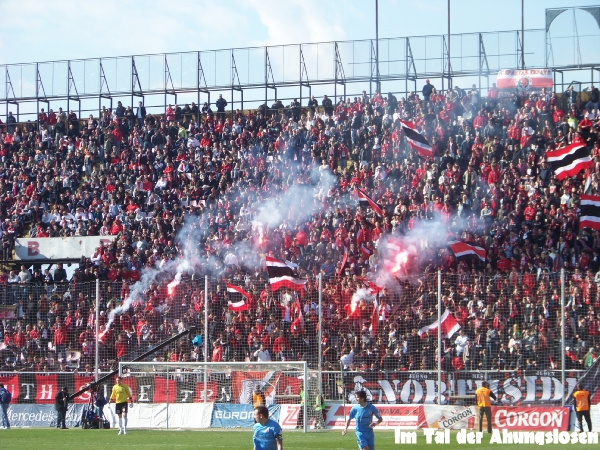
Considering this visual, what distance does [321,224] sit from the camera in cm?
3812

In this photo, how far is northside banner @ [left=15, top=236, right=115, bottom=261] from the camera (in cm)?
4378

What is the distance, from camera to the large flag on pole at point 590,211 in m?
32.6

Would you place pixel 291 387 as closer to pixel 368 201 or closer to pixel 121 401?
pixel 121 401

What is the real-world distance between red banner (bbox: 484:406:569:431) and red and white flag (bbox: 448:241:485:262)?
7.07m

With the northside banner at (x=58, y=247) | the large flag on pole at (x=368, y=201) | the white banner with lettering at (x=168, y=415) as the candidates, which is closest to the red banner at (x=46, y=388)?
the white banner with lettering at (x=168, y=415)

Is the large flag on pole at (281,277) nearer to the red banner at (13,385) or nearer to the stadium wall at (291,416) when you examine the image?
the stadium wall at (291,416)

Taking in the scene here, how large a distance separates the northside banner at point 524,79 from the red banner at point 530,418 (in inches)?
728

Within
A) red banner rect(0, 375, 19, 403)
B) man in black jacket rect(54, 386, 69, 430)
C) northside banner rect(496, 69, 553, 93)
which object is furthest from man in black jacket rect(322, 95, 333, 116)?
man in black jacket rect(54, 386, 69, 430)

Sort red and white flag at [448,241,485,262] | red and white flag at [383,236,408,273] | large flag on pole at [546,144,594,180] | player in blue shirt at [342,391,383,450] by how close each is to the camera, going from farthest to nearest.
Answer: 1. large flag on pole at [546,144,594,180]
2. red and white flag at [383,236,408,273]
3. red and white flag at [448,241,485,262]
4. player in blue shirt at [342,391,383,450]

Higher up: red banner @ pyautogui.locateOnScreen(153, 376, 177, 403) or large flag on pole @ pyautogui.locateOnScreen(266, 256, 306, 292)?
large flag on pole @ pyautogui.locateOnScreen(266, 256, 306, 292)

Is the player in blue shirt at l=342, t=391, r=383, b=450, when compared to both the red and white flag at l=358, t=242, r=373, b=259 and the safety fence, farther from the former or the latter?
the red and white flag at l=358, t=242, r=373, b=259

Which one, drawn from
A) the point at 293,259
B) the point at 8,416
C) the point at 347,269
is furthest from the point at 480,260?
the point at 8,416

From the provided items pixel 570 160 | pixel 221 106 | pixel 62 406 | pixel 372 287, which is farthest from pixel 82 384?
pixel 221 106

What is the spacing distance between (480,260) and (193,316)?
967cm
